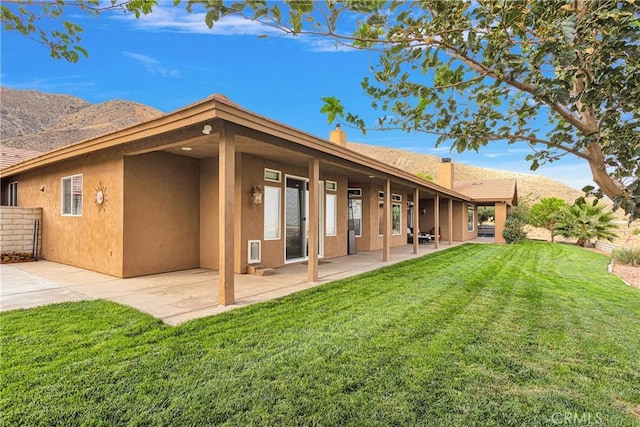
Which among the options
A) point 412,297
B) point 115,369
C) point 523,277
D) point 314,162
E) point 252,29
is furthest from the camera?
point 523,277

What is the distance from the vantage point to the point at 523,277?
785cm

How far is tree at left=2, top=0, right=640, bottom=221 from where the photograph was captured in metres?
1.85

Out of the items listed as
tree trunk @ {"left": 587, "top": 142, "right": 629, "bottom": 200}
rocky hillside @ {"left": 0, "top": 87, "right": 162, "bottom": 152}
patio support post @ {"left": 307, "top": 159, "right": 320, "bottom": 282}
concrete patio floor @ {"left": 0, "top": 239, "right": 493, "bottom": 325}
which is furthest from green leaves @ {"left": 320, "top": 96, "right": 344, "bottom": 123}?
rocky hillside @ {"left": 0, "top": 87, "right": 162, "bottom": 152}

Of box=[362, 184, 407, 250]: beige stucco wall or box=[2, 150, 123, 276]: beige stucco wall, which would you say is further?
box=[362, 184, 407, 250]: beige stucco wall

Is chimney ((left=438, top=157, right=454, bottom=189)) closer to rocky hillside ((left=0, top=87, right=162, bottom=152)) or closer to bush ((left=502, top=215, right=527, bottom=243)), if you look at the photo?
bush ((left=502, top=215, right=527, bottom=243))

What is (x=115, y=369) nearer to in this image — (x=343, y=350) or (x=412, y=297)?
(x=343, y=350)

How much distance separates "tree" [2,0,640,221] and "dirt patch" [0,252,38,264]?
10.3 meters

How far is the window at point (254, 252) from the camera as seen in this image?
25.1 ft

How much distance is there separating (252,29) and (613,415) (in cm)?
382

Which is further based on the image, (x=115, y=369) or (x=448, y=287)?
(x=448, y=287)

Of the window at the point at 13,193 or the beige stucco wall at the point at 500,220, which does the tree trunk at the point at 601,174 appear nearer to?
the window at the point at 13,193

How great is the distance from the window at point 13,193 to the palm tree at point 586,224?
22844 mm

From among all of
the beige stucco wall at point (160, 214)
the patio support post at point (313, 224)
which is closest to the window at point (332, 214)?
the patio support post at point (313, 224)

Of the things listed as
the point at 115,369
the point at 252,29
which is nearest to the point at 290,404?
the point at 115,369
